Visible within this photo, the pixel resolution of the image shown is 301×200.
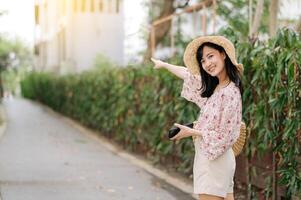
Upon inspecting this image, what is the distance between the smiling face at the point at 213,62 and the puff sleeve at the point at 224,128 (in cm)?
20

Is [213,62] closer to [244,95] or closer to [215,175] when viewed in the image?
[215,175]

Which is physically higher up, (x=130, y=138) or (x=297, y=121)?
(x=297, y=121)

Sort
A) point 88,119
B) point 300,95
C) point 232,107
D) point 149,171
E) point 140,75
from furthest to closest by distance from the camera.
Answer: point 88,119, point 140,75, point 149,171, point 300,95, point 232,107

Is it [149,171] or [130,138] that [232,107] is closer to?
[149,171]

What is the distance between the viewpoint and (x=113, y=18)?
31.3 m

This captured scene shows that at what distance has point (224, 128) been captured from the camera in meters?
3.97

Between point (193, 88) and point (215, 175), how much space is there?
0.71 metres

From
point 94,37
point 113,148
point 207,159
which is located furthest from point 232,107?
point 94,37

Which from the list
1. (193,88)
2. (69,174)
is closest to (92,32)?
(69,174)

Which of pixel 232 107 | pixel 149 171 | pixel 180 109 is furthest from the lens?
pixel 149 171

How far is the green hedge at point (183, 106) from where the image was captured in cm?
580

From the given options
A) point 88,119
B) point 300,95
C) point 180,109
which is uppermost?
point 300,95

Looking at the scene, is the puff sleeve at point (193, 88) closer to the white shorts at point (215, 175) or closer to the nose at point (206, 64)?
the nose at point (206, 64)

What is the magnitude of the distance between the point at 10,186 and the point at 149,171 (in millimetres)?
2890
